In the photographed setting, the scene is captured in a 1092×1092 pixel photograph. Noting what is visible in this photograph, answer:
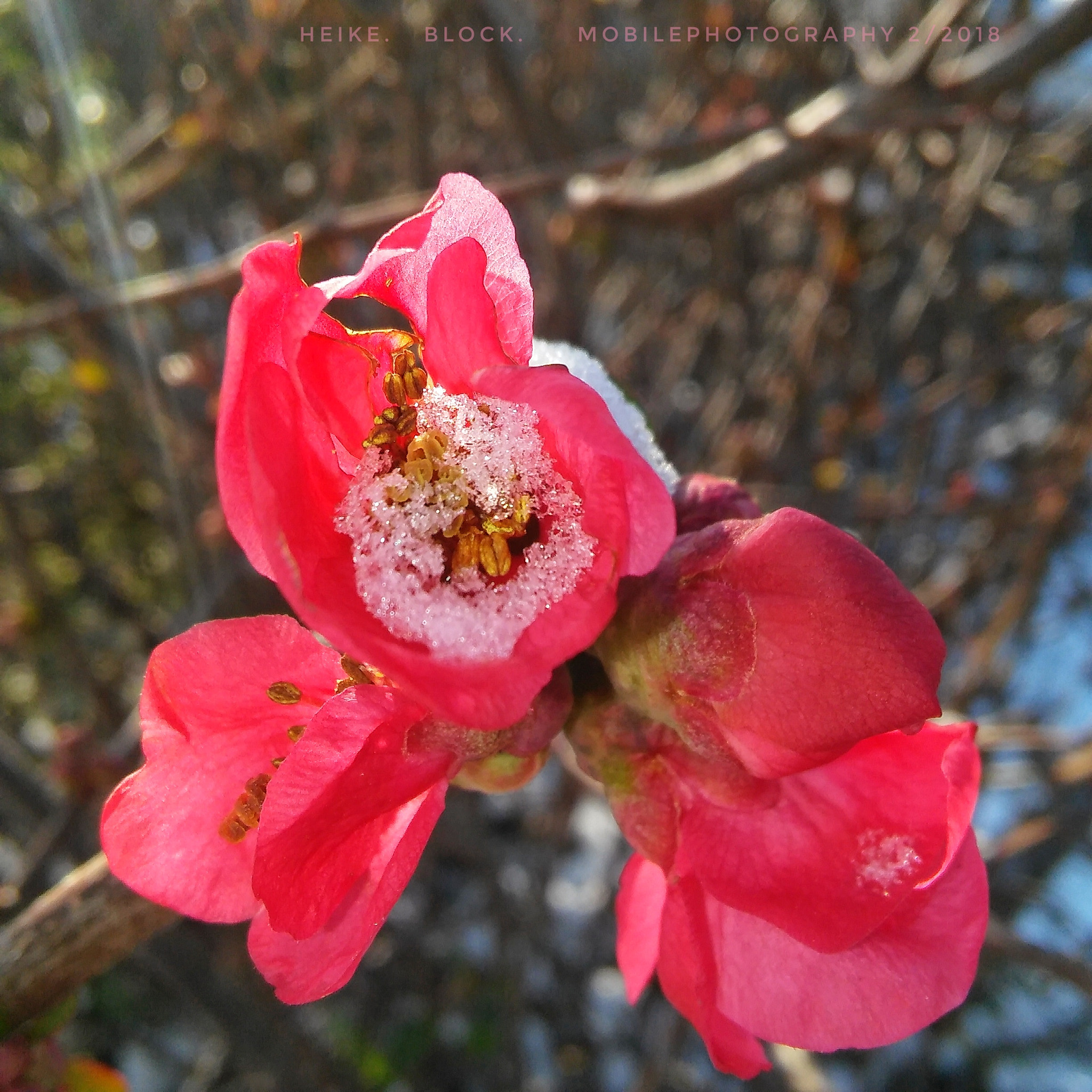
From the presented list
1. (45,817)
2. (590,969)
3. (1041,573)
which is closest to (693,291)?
(1041,573)

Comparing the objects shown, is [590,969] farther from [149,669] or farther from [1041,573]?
[149,669]

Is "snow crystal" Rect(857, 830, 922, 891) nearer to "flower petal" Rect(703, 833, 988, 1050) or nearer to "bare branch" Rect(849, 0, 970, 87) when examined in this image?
"flower petal" Rect(703, 833, 988, 1050)

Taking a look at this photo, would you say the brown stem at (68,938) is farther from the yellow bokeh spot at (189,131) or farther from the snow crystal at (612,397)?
the yellow bokeh spot at (189,131)

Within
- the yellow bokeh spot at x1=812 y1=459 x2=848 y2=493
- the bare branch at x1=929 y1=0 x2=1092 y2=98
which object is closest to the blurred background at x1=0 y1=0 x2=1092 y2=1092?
the yellow bokeh spot at x1=812 y1=459 x2=848 y2=493

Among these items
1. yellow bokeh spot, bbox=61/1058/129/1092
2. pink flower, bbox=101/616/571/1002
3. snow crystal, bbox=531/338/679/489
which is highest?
snow crystal, bbox=531/338/679/489

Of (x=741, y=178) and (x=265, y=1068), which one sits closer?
(x=741, y=178)

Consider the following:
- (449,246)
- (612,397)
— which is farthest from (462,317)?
Result: (612,397)
